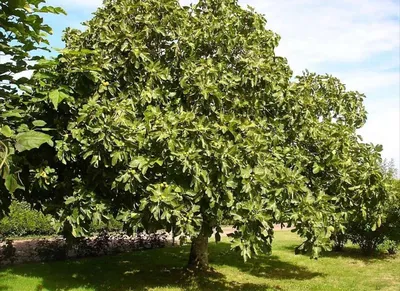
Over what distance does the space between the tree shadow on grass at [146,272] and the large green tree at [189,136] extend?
208cm

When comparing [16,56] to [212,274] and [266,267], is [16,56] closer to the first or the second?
[212,274]

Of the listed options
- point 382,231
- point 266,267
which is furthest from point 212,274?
point 382,231

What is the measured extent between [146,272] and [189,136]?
17.8 feet

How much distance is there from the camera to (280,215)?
8039 millimetres

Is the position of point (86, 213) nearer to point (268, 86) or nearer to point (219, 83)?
point (219, 83)

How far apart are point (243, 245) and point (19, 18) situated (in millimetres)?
5199

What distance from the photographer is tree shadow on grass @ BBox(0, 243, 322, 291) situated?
9539mm

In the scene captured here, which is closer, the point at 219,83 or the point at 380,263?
the point at 219,83

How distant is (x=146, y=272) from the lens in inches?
439

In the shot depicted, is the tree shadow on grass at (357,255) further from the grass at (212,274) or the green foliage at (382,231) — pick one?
the green foliage at (382,231)

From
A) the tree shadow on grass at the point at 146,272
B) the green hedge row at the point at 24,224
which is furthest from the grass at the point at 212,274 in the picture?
the green hedge row at the point at 24,224

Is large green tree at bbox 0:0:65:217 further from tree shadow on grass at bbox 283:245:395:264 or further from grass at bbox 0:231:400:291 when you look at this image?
tree shadow on grass at bbox 283:245:395:264

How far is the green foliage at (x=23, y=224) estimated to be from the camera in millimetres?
17105

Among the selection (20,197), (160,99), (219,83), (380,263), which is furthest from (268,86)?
(380,263)
